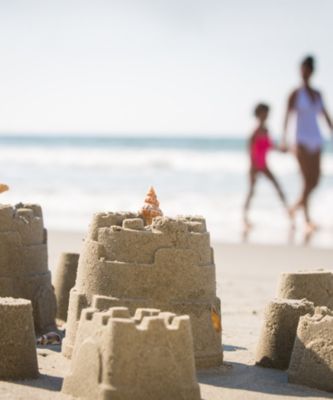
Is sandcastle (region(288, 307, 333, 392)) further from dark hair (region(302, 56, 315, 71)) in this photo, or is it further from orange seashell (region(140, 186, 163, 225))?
dark hair (region(302, 56, 315, 71))

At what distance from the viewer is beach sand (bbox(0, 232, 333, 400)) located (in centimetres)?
457

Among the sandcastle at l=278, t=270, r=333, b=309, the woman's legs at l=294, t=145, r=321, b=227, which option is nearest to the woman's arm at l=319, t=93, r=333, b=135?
the woman's legs at l=294, t=145, r=321, b=227

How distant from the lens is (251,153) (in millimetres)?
13547

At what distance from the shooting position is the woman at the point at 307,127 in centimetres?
1171

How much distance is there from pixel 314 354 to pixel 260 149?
879 centimetres

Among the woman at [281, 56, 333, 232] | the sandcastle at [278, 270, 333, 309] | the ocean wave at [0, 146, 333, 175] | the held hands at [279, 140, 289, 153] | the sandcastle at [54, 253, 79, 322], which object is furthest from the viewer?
the ocean wave at [0, 146, 333, 175]

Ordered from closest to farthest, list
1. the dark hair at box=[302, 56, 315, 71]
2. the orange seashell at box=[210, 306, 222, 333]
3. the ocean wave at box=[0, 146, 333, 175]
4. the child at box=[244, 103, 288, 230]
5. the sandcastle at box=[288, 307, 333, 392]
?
the sandcastle at box=[288, 307, 333, 392]
the orange seashell at box=[210, 306, 222, 333]
the dark hair at box=[302, 56, 315, 71]
the child at box=[244, 103, 288, 230]
the ocean wave at box=[0, 146, 333, 175]

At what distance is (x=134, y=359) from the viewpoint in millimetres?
4023

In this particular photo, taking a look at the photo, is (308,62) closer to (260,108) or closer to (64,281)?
(260,108)

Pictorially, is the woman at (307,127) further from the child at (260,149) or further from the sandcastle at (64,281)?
the sandcastle at (64,281)

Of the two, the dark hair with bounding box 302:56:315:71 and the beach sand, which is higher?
the dark hair with bounding box 302:56:315:71

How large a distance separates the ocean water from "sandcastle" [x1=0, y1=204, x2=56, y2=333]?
645cm

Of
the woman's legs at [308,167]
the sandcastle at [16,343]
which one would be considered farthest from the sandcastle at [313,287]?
the woman's legs at [308,167]

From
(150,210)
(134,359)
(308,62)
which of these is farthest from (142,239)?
(308,62)
